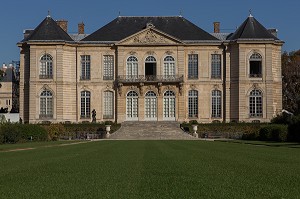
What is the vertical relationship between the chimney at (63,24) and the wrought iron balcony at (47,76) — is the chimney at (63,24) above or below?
above

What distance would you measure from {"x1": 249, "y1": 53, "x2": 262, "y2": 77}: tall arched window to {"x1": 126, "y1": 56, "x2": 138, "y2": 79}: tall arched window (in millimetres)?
10497

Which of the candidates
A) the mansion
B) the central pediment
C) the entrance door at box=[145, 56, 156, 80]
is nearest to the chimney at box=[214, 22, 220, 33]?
the mansion

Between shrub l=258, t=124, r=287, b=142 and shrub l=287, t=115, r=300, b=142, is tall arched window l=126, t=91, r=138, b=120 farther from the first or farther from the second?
shrub l=287, t=115, r=300, b=142

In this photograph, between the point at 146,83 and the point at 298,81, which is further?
the point at 298,81

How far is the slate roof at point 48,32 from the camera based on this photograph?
54.2 m

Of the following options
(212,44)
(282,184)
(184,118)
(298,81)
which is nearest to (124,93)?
(184,118)

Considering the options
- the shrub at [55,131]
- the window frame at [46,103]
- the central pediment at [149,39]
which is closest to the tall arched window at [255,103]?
the central pediment at [149,39]

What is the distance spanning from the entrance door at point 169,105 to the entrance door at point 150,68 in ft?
7.04

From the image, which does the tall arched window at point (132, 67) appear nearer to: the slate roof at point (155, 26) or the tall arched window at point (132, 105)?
the tall arched window at point (132, 105)

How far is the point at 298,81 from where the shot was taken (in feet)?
204

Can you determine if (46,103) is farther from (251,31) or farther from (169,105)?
(251,31)

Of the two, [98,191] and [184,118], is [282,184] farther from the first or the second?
[184,118]

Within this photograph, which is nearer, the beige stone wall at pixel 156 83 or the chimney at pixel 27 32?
the beige stone wall at pixel 156 83

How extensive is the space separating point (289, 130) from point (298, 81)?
2859 cm
